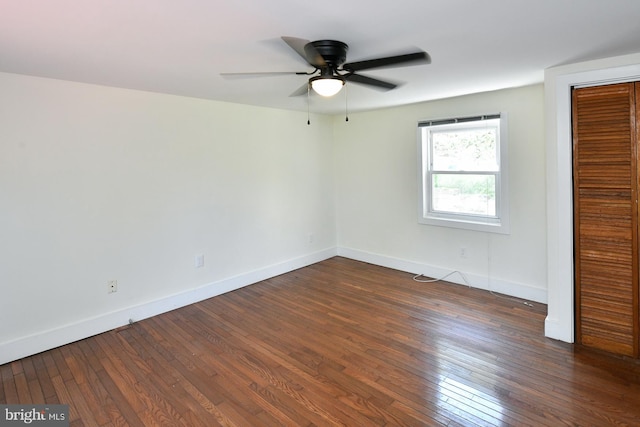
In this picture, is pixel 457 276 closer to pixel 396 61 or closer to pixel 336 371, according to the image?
pixel 336 371

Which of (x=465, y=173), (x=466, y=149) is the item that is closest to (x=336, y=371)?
(x=465, y=173)

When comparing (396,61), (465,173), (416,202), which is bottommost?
(416,202)

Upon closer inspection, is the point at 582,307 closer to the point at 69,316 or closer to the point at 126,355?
the point at 126,355

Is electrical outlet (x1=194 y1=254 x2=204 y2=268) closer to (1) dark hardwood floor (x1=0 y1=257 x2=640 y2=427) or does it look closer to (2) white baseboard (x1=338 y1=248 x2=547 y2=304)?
(1) dark hardwood floor (x1=0 y1=257 x2=640 y2=427)

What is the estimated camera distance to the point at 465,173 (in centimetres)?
408

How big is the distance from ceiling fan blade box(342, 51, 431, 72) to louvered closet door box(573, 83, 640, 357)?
1.58 m

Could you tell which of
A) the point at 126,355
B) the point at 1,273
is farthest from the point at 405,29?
the point at 1,273

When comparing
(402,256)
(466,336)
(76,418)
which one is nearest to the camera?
(76,418)

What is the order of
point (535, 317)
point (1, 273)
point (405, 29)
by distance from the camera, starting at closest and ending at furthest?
point (405, 29) → point (1, 273) → point (535, 317)

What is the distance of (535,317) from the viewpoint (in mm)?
3205

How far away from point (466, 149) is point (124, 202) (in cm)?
365

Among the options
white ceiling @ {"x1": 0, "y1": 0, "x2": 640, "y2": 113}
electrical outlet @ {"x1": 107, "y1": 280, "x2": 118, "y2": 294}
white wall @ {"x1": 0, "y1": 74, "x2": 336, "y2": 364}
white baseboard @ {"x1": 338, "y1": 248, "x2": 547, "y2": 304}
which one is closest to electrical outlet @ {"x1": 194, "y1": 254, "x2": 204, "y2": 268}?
white wall @ {"x1": 0, "y1": 74, "x2": 336, "y2": 364}

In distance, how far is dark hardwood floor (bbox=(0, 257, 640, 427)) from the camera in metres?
2.06

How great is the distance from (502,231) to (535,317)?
954mm
